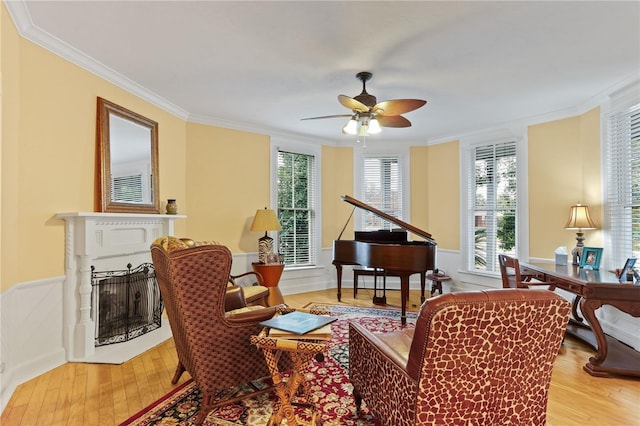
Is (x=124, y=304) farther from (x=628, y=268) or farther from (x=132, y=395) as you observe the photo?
(x=628, y=268)

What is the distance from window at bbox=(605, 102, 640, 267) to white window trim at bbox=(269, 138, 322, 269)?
12.9ft

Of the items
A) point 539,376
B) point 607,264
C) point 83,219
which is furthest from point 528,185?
point 83,219

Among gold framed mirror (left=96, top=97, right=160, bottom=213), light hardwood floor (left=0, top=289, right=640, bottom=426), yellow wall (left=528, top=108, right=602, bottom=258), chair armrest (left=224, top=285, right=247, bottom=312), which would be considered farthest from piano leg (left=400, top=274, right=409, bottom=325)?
gold framed mirror (left=96, top=97, right=160, bottom=213)

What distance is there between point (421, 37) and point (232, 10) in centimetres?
142

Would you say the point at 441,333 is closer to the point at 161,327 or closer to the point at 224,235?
the point at 161,327

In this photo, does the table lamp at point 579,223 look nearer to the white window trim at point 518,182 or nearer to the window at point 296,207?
the white window trim at point 518,182

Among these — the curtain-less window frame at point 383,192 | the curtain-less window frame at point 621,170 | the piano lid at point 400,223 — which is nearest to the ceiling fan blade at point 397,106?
the piano lid at point 400,223

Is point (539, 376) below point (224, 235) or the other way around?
below

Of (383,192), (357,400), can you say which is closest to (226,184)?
(383,192)

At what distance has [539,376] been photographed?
1529 millimetres

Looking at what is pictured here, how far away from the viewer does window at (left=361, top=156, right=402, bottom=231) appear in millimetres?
6242

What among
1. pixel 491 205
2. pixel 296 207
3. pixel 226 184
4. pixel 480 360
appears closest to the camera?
pixel 480 360

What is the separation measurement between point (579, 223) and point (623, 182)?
0.58 m

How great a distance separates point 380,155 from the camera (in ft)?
20.6
